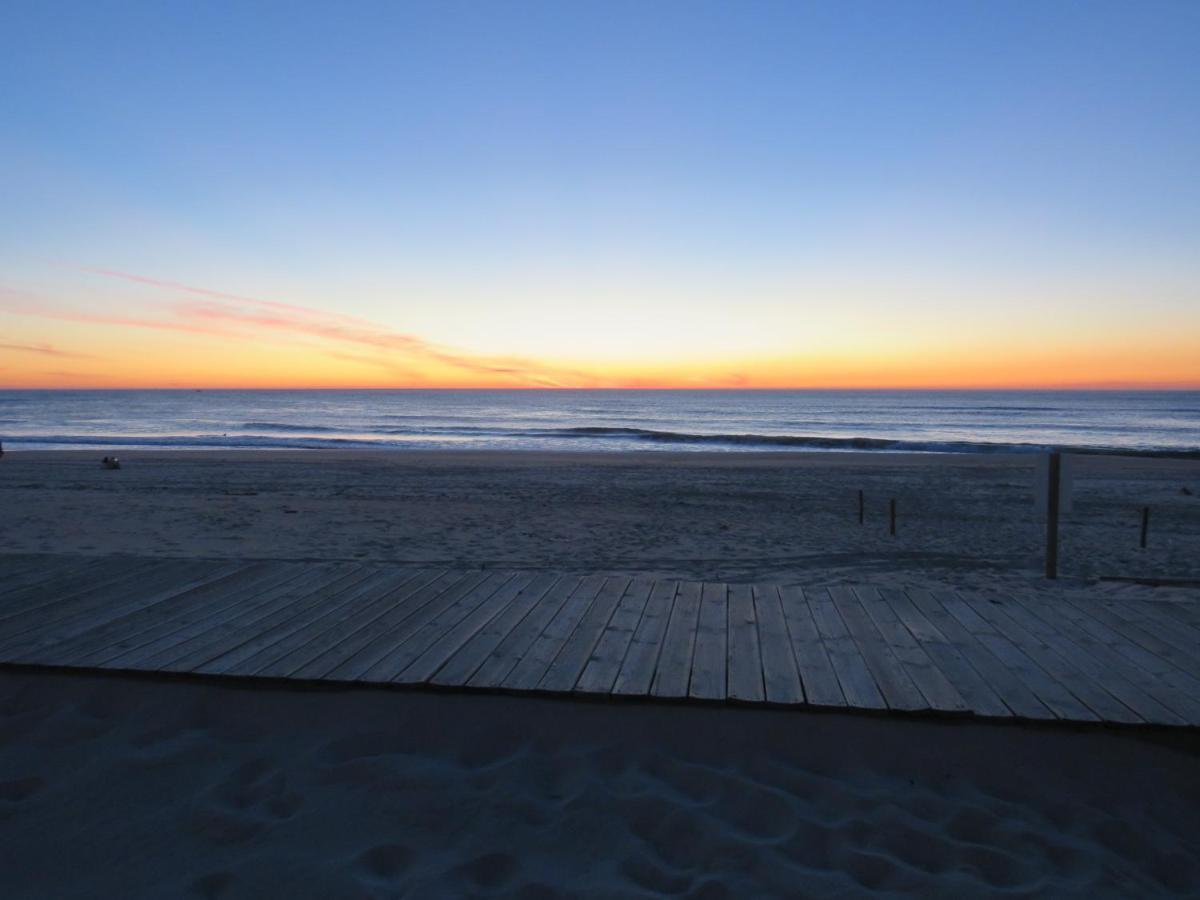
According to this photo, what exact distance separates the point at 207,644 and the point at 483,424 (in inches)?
1868

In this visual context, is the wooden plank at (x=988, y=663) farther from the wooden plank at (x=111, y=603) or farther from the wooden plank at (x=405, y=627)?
the wooden plank at (x=111, y=603)

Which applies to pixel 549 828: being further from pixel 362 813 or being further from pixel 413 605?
pixel 413 605

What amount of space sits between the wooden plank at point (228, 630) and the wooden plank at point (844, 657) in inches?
130

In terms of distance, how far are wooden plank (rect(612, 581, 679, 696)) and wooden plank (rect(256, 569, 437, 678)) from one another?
1720 millimetres

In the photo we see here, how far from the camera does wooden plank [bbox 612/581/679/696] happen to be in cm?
355

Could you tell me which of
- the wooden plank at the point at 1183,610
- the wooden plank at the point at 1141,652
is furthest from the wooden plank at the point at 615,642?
the wooden plank at the point at 1183,610

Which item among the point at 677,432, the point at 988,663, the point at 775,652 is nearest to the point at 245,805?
the point at 775,652

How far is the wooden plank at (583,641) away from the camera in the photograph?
3617 millimetres

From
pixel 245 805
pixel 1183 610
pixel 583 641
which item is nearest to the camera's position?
pixel 245 805

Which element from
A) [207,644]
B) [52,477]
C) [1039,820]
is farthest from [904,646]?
[52,477]

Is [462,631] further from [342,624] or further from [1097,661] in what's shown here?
[1097,661]

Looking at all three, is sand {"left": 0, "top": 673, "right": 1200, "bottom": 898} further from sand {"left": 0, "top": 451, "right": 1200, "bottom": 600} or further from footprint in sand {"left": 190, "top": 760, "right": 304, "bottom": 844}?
sand {"left": 0, "top": 451, "right": 1200, "bottom": 600}

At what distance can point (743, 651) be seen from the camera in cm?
407

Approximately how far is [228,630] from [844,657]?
12.1 ft
